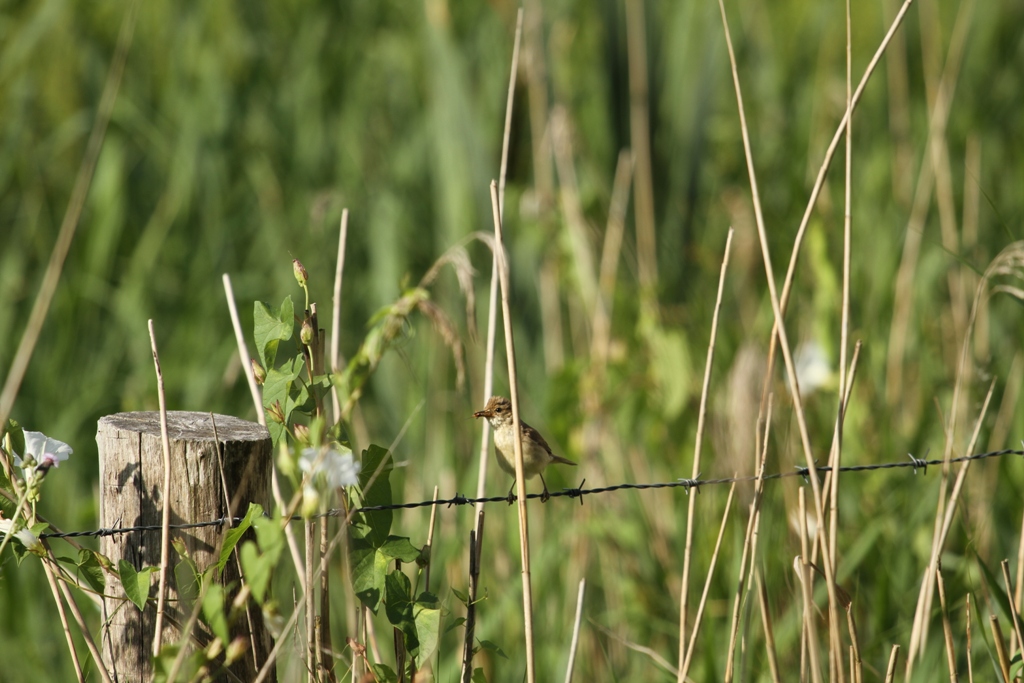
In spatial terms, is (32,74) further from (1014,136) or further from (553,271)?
(1014,136)

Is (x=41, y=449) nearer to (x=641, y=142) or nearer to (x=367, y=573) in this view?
(x=367, y=573)

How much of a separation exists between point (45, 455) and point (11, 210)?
319 cm

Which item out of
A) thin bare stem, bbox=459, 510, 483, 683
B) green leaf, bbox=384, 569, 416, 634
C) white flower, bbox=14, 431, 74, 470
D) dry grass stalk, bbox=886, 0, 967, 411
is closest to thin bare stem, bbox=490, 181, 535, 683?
thin bare stem, bbox=459, 510, 483, 683

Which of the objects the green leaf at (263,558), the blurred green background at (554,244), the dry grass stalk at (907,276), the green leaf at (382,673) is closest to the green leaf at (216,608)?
the green leaf at (263,558)

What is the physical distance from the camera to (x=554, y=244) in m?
3.72

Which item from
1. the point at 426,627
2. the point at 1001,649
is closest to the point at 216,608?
the point at 426,627

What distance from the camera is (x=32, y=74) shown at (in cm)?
420

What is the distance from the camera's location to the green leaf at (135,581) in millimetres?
1419

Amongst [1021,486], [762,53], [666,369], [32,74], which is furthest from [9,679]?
[762,53]

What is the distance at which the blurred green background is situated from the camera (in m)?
3.08

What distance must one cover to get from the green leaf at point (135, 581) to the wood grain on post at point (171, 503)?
10 cm

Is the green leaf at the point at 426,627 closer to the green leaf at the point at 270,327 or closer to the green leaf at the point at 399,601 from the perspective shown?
the green leaf at the point at 399,601

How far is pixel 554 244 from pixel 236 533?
2445 millimetres

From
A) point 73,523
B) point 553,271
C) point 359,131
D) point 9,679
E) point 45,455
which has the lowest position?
point 9,679
